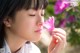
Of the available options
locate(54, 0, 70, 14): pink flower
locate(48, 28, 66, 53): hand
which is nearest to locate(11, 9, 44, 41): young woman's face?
locate(48, 28, 66, 53): hand

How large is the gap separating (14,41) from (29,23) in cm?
16

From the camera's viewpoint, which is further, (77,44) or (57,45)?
(77,44)

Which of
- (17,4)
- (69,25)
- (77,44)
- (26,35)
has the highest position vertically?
(17,4)

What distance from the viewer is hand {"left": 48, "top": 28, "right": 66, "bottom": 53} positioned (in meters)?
1.68

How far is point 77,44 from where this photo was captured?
9.80ft

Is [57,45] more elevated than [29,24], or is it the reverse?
[29,24]

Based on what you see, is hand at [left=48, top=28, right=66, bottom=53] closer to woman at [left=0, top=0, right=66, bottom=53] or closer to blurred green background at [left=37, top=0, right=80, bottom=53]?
woman at [left=0, top=0, right=66, bottom=53]

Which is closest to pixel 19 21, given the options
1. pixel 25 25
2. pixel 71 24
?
pixel 25 25

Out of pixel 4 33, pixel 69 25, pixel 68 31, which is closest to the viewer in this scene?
pixel 4 33

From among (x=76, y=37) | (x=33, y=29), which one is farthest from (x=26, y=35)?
(x=76, y=37)

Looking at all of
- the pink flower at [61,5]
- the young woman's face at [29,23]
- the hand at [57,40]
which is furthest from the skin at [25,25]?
the pink flower at [61,5]

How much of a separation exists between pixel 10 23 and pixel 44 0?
0.68 ft

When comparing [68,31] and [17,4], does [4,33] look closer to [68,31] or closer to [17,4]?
[17,4]

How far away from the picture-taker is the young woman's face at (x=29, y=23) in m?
1.54
